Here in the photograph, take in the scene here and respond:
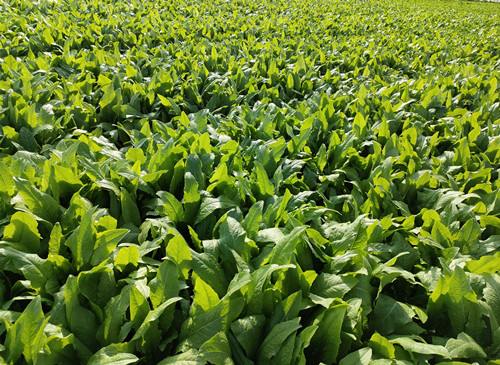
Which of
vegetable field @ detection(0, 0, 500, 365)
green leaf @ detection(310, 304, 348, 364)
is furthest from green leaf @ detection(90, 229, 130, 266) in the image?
green leaf @ detection(310, 304, 348, 364)

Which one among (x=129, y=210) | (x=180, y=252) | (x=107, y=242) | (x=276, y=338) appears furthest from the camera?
(x=129, y=210)

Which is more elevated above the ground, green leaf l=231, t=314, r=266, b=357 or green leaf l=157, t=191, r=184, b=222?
green leaf l=157, t=191, r=184, b=222

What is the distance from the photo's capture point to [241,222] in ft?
6.79

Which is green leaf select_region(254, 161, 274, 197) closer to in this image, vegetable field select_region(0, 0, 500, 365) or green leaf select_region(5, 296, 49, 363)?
vegetable field select_region(0, 0, 500, 365)

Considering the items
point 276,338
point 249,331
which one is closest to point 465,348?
point 276,338

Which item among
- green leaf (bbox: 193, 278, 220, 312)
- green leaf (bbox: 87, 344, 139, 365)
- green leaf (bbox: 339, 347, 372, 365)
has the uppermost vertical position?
green leaf (bbox: 193, 278, 220, 312)

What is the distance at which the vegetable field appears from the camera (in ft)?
4.97

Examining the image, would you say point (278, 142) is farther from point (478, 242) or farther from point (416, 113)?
point (416, 113)

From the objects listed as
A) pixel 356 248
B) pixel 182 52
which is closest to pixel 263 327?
pixel 356 248

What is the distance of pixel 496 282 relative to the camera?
5.76ft

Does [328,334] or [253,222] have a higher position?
[253,222]

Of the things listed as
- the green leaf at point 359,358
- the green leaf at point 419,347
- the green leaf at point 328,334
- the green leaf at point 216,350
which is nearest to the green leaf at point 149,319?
the green leaf at point 216,350

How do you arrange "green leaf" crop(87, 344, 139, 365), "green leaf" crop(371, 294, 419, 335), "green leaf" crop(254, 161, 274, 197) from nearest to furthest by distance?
"green leaf" crop(87, 344, 139, 365) → "green leaf" crop(371, 294, 419, 335) → "green leaf" crop(254, 161, 274, 197)

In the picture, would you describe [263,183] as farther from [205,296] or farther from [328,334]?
[328,334]
